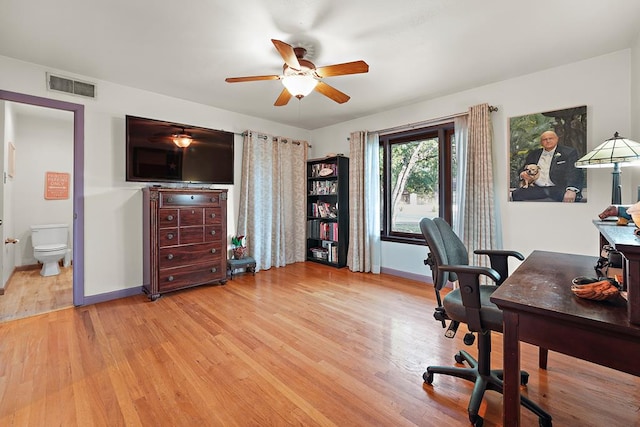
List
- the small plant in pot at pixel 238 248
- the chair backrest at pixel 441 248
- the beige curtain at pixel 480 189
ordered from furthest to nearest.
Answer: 1. the small plant in pot at pixel 238 248
2. the beige curtain at pixel 480 189
3. the chair backrest at pixel 441 248

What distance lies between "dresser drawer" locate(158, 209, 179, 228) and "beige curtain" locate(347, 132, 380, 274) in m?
2.45

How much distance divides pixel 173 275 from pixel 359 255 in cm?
254

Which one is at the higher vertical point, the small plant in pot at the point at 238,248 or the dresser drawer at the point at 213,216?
the dresser drawer at the point at 213,216

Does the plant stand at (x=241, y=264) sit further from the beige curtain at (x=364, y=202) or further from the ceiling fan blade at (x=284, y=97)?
the ceiling fan blade at (x=284, y=97)

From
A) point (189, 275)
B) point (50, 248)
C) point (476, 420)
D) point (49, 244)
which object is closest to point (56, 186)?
point (49, 244)

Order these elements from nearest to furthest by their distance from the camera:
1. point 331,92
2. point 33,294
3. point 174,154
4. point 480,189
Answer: point 331,92
point 480,189
point 33,294
point 174,154

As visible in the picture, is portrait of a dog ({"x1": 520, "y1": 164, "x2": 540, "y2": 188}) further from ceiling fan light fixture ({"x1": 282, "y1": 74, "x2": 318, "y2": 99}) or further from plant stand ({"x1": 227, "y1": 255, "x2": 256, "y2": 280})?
plant stand ({"x1": 227, "y1": 255, "x2": 256, "y2": 280})

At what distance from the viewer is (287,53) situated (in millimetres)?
1973

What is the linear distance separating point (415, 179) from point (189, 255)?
316 cm

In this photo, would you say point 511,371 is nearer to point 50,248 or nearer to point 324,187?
point 324,187

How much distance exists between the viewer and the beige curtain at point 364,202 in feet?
13.8

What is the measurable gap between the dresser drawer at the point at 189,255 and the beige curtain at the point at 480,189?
3.06 meters

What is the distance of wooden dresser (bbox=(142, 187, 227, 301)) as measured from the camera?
10.3 ft

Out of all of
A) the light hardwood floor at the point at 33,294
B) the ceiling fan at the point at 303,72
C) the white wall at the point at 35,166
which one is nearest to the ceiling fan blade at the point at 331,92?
the ceiling fan at the point at 303,72
